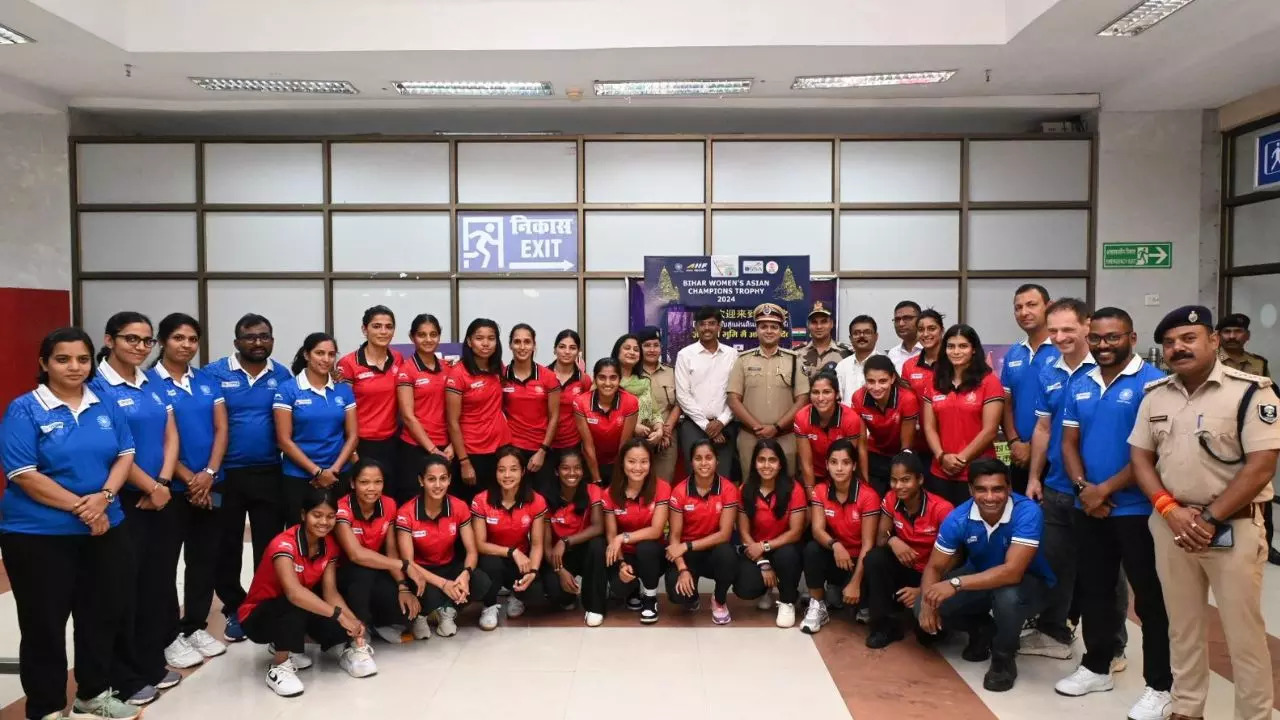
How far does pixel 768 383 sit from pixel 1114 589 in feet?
7.03

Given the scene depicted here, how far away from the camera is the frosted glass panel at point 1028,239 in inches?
282

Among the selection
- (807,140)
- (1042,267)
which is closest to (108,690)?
(807,140)

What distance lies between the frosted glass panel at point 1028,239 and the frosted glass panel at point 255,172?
613 cm

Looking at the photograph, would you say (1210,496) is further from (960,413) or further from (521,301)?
(521,301)

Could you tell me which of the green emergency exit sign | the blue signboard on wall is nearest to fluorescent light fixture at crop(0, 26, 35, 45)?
the blue signboard on wall

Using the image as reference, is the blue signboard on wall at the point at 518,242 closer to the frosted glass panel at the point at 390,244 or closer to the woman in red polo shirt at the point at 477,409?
the frosted glass panel at the point at 390,244

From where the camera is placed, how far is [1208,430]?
2658 mm

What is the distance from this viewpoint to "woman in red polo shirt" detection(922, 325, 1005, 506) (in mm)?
4066

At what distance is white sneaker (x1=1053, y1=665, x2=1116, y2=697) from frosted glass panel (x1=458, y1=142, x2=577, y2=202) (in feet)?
17.8

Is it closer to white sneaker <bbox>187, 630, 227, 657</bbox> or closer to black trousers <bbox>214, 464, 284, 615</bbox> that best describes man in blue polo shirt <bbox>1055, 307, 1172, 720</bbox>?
black trousers <bbox>214, 464, 284, 615</bbox>

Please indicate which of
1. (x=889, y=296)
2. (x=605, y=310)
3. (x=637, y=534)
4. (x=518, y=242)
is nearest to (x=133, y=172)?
(x=518, y=242)

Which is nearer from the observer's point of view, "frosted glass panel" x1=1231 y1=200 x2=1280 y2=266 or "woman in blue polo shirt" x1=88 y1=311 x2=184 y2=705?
"woman in blue polo shirt" x1=88 y1=311 x2=184 y2=705

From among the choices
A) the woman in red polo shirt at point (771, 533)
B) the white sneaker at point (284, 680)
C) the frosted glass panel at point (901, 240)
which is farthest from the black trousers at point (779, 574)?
the frosted glass panel at point (901, 240)

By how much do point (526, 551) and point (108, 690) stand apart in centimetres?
192
